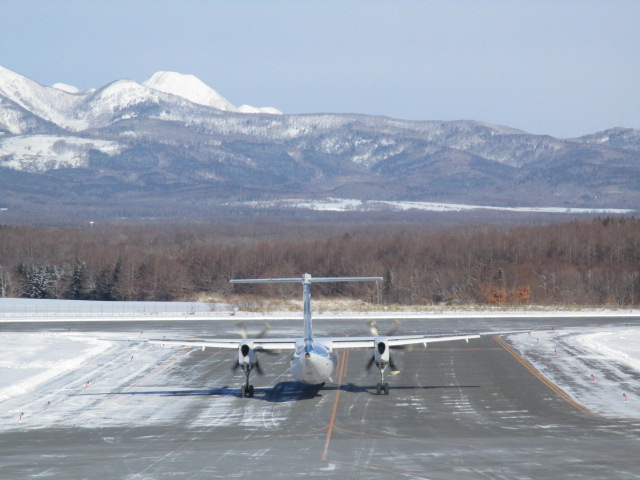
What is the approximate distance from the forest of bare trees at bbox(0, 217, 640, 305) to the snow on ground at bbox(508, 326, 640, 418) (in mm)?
39580

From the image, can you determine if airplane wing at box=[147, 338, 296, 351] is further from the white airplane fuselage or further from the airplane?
the white airplane fuselage

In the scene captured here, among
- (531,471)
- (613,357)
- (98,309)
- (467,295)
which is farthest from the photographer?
(467,295)

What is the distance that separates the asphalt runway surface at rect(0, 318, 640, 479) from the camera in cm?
2975

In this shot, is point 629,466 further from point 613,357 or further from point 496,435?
point 613,357

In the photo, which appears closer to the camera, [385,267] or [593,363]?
[593,363]

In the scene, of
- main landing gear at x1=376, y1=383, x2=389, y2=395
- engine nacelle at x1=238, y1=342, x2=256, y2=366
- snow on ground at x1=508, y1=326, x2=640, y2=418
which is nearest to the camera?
engine nacelle at x1=238, y1=342, x2=256, y2=366

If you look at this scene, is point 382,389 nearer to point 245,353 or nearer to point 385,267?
point 245,353

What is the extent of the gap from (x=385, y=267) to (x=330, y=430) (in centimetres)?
10773

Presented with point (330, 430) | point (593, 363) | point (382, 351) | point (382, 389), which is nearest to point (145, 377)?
point (382, 389)

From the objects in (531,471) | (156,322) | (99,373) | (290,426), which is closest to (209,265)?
(156,322)

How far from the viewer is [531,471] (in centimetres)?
2892

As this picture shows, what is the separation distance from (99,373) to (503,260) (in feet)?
347

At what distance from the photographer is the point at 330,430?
36.1m

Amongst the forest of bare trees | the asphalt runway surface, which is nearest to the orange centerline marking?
the asphalt runway surface
